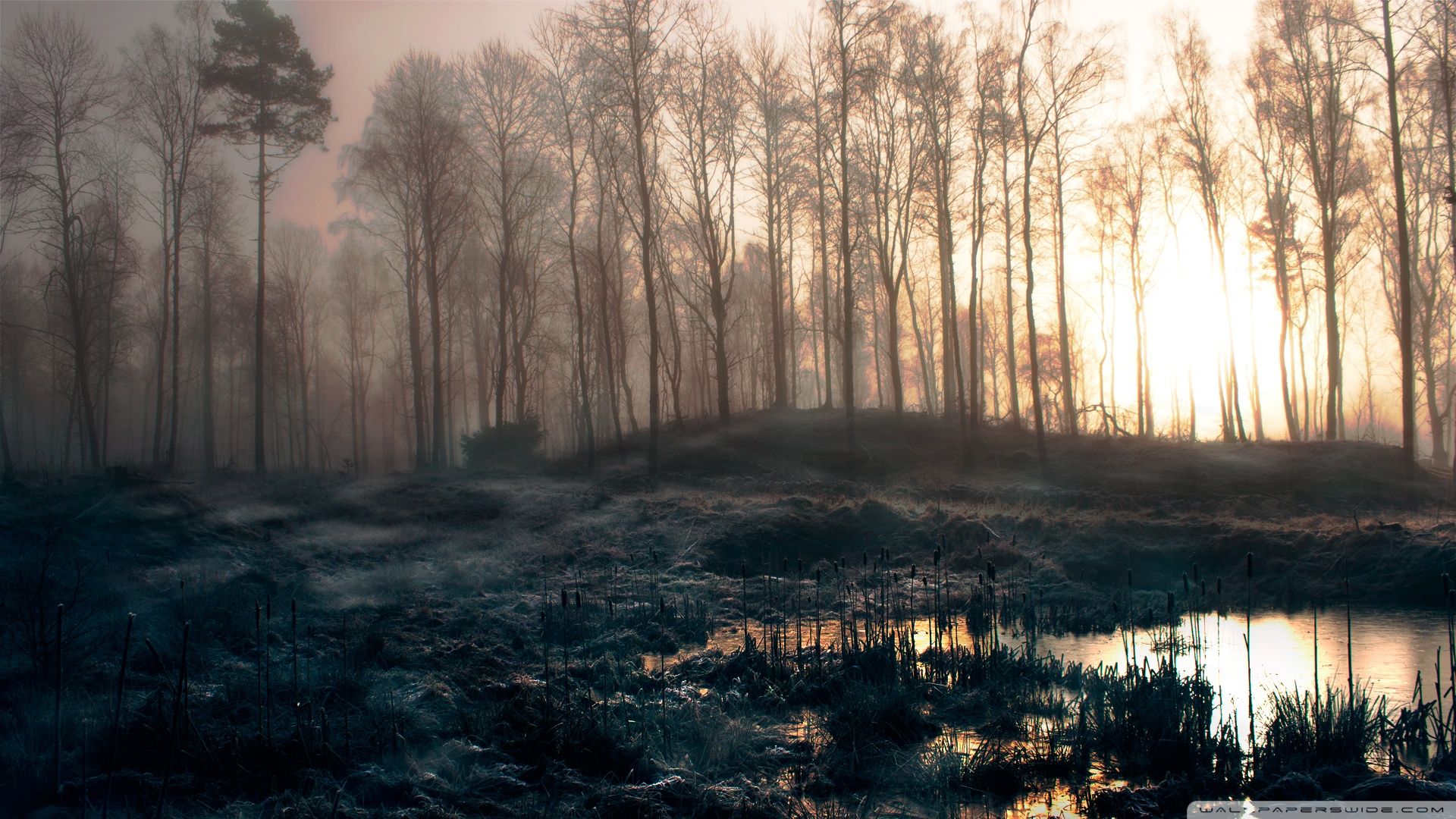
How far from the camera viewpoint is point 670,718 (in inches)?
249

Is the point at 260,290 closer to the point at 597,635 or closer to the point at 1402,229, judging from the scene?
the point at 597,635

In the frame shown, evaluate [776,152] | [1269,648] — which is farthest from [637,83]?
[1269,648]

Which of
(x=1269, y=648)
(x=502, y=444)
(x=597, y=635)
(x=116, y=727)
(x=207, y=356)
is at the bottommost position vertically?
(x=1269, y=648)

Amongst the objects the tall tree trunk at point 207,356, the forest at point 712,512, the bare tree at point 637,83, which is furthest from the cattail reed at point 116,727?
the tall tree trunk at point 207,356

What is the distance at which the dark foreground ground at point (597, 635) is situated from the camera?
522 cm

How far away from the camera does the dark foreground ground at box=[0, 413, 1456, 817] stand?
5219 mm

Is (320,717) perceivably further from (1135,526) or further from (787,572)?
(1135,526)

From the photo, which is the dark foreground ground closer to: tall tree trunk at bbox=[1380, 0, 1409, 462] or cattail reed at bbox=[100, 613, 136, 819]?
cattail reed at bbox=[100, 613, 136, 819]

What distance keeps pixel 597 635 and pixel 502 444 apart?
19.4m

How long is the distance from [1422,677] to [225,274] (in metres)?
40.5

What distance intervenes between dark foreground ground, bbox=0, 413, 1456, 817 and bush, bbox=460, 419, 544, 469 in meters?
7.52

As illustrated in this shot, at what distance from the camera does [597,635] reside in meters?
9.03

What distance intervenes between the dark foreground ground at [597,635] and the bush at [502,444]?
7.52 m

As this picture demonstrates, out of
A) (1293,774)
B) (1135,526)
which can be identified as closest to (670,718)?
(1293,774)
